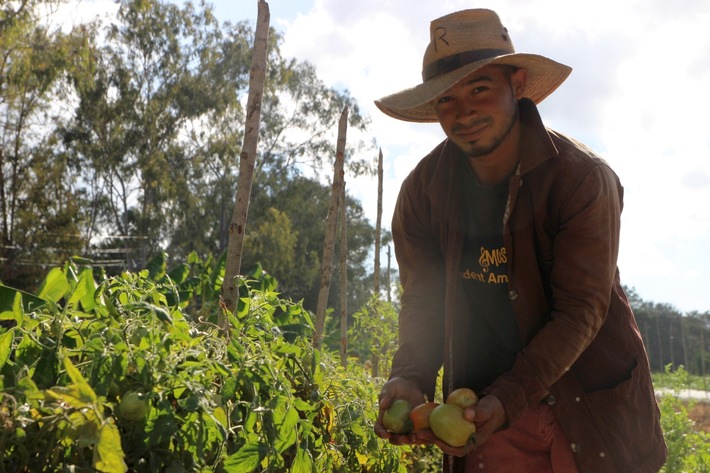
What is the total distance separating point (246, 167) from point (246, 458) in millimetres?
1652

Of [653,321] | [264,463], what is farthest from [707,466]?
[653,321]

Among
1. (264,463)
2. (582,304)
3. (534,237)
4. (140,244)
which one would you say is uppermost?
(140,244)

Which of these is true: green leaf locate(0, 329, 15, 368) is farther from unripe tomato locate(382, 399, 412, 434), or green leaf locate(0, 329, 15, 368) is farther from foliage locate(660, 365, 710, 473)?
foliage locate(660, 365, 710, 473)

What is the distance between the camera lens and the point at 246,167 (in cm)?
312

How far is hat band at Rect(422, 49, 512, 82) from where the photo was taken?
201cm

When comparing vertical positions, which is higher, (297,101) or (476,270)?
(297,101)

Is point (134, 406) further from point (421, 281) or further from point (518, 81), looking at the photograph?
point (518, 81)

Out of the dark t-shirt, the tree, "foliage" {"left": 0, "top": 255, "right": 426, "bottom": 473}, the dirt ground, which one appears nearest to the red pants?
the dark t-shirt

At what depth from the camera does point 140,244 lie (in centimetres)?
2633

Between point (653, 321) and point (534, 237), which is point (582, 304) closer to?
point (534, 237)

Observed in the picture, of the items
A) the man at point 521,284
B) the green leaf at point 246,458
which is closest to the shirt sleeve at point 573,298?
the man at point 521,284

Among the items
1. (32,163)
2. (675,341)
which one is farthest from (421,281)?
(675,341)

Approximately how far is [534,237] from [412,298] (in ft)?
1.56

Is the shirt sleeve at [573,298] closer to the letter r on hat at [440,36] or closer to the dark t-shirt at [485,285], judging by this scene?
the dark t-shirt at [485,285]
